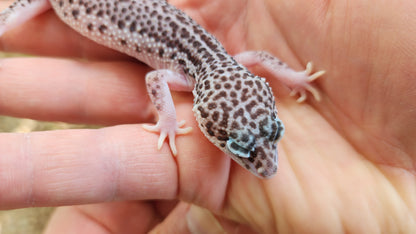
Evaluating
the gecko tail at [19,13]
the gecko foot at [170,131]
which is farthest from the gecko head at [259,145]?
the gecko tail at [19,13]

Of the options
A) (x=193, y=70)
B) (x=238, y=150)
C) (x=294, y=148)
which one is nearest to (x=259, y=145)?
(x=238, y=150)

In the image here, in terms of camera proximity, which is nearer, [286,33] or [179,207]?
[286,33]

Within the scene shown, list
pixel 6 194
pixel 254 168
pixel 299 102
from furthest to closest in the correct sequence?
1. pixel 299 102
2. pixel 254 168
3. pixel 6 194

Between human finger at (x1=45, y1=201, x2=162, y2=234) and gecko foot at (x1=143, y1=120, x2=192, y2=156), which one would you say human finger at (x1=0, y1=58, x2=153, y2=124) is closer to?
gecko foot at (x1=143, y1=120, x2=192, y2=156)

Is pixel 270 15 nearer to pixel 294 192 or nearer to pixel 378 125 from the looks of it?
pixel 378 125

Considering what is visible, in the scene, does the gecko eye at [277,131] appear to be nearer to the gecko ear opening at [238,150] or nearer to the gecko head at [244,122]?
the gecko head at [244,122]

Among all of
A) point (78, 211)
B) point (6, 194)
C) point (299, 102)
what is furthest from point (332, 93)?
point (78, 211)


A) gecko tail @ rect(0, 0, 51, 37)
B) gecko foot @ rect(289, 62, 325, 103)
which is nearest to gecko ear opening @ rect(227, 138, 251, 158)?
gecko foot @ rect(289, 62, 325, 103)
